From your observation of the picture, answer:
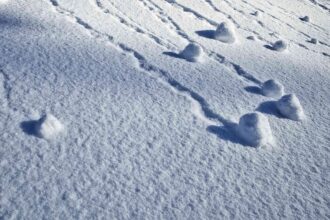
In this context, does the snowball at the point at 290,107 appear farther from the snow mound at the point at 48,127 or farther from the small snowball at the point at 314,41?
the small snowball at the point at 314,41

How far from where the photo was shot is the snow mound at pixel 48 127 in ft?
2.86

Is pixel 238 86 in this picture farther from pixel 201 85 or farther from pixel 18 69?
pixel 18 69

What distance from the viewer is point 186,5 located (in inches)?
81.4

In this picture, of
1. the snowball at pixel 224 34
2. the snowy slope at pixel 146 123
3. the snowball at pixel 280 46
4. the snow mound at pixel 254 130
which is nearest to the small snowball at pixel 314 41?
the snowy slope at pixel 146 123

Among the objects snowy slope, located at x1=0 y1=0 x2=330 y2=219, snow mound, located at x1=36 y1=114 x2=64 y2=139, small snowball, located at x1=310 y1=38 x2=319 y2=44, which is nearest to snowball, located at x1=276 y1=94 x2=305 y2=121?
snowy slope, located at x1=0 y1=0 x2=330 y2=219

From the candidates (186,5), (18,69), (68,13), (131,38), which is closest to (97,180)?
(18,69)

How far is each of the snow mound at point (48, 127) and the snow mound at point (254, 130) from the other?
0.50 m

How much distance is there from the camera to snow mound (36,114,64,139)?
87cm

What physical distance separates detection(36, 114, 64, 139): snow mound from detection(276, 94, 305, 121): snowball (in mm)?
699

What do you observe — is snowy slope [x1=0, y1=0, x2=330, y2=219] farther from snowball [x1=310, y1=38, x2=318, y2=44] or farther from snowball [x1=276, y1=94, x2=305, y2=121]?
snowball [x1=310, y1=38, x2=318, y2=44]

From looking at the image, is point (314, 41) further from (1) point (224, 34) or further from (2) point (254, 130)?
(2) point (254, 130)

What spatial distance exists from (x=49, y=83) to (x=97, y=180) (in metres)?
0.43

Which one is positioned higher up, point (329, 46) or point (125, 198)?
point (329, 46)

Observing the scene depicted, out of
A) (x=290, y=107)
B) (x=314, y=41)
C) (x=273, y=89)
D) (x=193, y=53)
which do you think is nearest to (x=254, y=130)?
(x=290, y=107)
